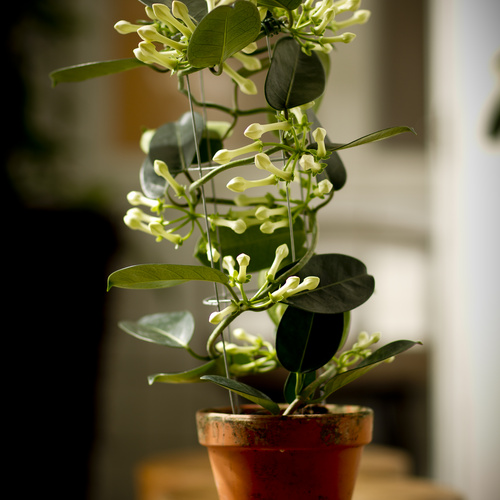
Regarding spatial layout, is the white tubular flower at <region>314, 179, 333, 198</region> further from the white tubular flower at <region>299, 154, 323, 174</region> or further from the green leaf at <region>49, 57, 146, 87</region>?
the green leaf at <region>49, 57, 146, 87</region>

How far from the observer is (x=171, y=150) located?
514 mm

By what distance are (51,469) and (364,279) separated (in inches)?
57.2

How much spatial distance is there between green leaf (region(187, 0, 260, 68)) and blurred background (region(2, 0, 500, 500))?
127 cm

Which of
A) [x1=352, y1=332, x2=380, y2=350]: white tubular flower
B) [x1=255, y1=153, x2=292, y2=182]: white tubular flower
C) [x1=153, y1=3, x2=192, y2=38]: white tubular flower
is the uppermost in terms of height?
[x1=153, y1=3, x2=192, y2=38]: white tubular flower

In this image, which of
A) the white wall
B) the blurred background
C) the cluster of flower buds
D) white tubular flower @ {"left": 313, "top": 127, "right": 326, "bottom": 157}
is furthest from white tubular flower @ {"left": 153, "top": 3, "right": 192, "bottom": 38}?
the white wall

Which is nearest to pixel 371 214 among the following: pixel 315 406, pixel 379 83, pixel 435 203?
pixel 435 203

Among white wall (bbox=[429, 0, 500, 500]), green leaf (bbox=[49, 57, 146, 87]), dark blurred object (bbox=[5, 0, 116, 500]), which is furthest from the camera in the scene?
white wall (bbox=[429, 0, 500, 500])

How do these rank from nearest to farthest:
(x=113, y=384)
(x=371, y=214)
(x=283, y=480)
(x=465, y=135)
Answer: (x=283, y=480) < (x=465, y=135) < (x=113, y=384) < (x=371, y=214)

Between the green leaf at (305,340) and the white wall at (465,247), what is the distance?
1504 millimetres

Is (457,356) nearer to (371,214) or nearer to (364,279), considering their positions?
(371,214)

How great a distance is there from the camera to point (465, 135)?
2.04 meters

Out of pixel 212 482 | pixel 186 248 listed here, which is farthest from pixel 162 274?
pixel 186 248

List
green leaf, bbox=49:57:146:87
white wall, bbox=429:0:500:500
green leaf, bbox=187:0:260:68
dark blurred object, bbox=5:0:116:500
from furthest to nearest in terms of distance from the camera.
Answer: white wall, bbox=429:0:500:500
dark blurred object, bbox=5:0:116:500
green leaf, bbox=49:57:146:87
green leaf, bbox=187:0:260:68

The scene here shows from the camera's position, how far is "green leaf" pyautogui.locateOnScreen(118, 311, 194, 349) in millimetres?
495
